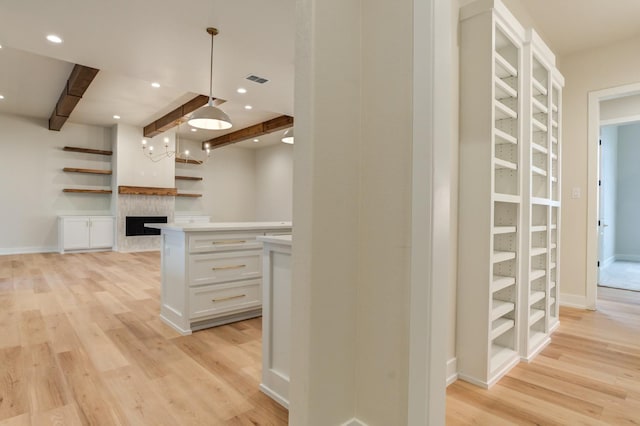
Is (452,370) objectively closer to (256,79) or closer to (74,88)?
(256,79)

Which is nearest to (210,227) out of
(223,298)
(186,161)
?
(223,298)

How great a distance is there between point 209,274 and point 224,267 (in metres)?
0.15

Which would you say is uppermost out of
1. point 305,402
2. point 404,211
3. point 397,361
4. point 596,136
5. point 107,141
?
point 107,141

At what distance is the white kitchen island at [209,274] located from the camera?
2.74 meters

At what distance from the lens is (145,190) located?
7.86 metres

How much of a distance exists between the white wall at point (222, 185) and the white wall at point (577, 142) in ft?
28.8

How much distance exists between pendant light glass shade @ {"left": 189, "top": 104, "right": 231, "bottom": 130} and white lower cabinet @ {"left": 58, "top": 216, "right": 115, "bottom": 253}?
5.67 metres

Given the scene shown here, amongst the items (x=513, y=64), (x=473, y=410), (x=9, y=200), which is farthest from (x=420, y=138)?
(x=9, y=200)

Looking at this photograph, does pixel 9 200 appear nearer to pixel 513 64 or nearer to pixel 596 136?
pixel 513 64

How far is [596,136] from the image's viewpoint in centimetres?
348

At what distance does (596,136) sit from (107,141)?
9.40 m

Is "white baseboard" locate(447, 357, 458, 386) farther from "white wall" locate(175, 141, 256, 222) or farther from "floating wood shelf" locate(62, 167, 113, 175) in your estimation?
"white wall" locate(175, 141, 256, 222)

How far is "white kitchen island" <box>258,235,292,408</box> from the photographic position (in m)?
1.72

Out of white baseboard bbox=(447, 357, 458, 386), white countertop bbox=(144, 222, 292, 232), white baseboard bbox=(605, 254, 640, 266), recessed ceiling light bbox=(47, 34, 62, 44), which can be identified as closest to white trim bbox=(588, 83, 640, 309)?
white baseboard bbox=(447, 357, 458, 386)
